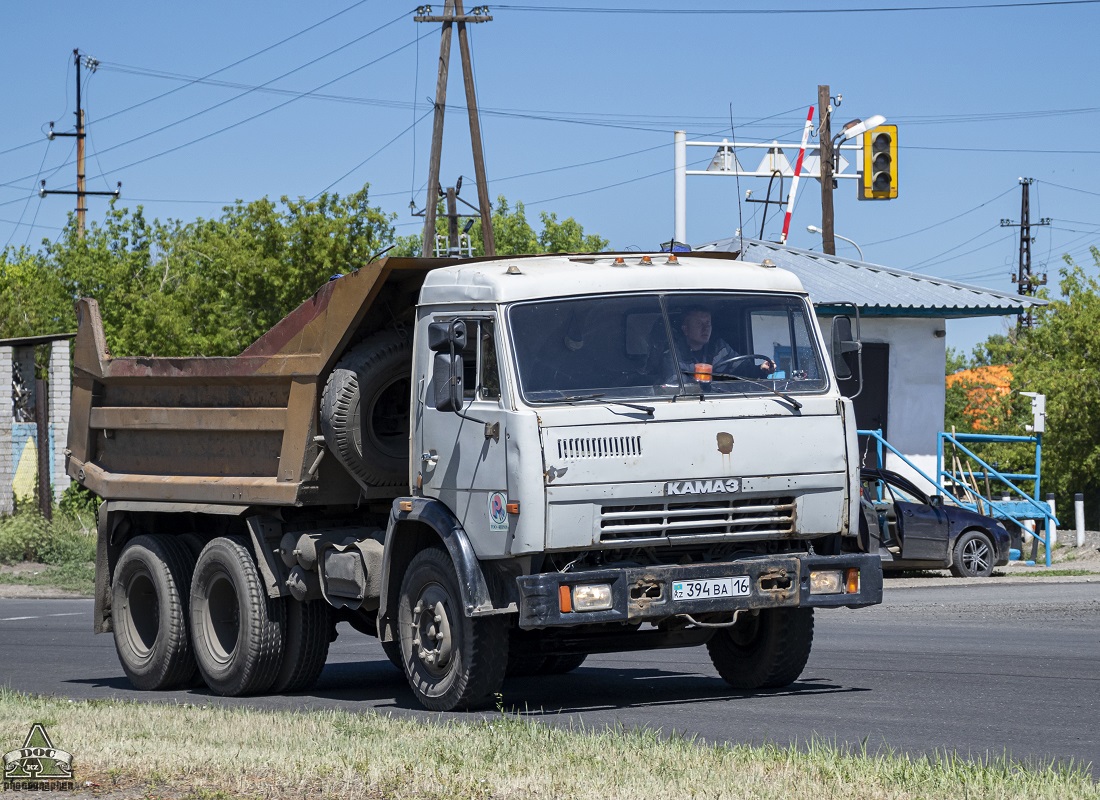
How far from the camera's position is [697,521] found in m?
9.59

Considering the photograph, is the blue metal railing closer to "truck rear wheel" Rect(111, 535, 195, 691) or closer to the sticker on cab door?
"truck rear wheel" Rect(111, 535, 195, 691)

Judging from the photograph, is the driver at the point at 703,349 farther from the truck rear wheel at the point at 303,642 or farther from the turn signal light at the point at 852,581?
the truck rear wheel at the point at 303,642

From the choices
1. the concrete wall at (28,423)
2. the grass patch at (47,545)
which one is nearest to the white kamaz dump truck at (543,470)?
the grass patch at (47,545)

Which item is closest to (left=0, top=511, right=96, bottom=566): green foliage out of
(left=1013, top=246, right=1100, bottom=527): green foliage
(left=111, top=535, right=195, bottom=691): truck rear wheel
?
(left=111, top=535, right=195, bottom=691): truck rear wheel

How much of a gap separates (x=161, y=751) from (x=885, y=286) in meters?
22.8

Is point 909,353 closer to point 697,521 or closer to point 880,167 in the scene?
point 880,167

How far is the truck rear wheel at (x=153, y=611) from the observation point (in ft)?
42.2

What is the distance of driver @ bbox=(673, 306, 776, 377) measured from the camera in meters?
9.82

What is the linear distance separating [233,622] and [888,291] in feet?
60.9

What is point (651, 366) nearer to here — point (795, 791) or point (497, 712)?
point (497, 712)

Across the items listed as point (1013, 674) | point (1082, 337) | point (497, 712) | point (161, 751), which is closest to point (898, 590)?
point (1013, 674)

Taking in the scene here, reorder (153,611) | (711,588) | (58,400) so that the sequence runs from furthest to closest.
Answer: (58,400)
(153,611)
(711,588)

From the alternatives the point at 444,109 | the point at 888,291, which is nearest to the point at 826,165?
the point at 888,291

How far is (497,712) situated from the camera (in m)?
10.1
